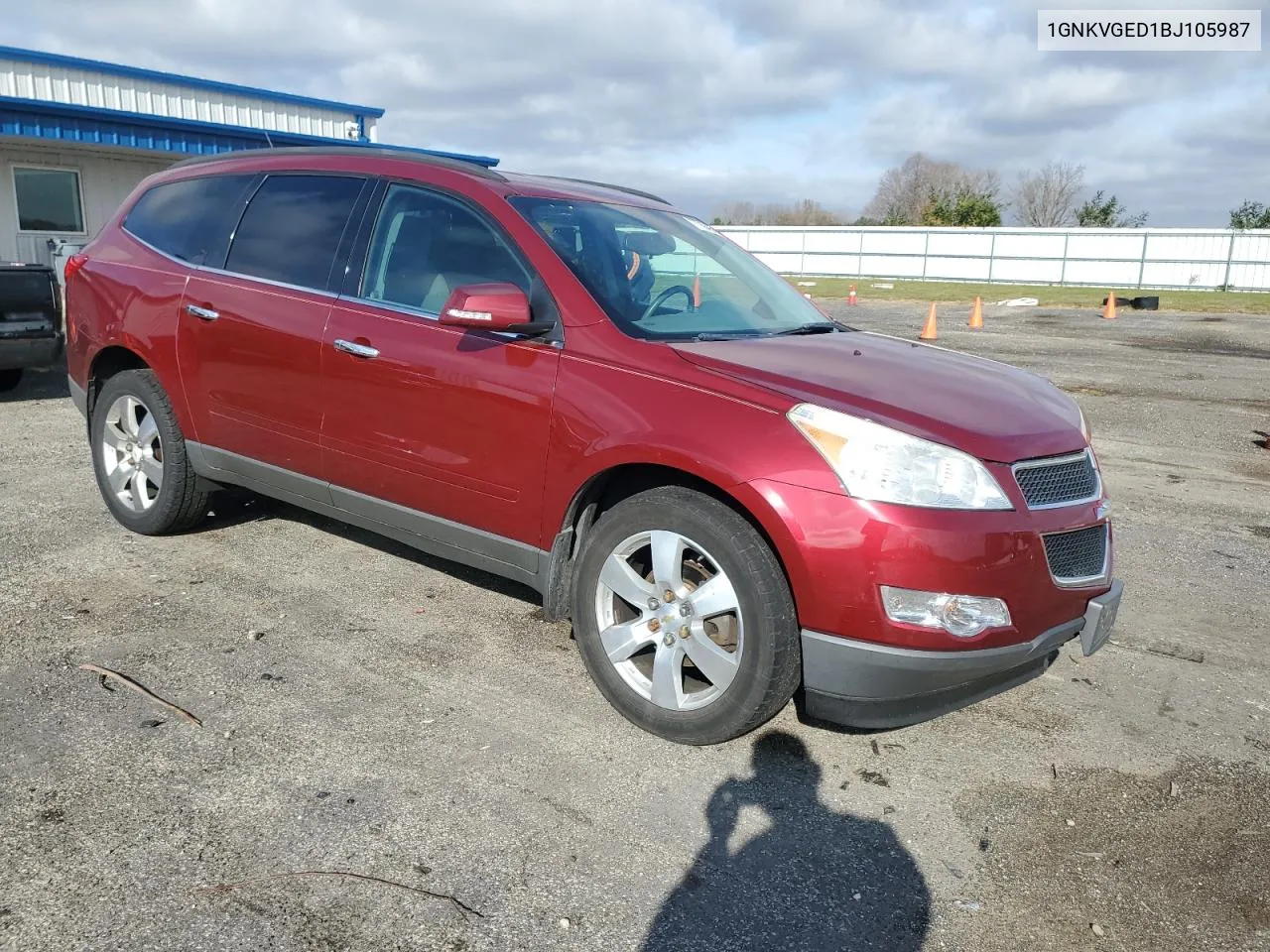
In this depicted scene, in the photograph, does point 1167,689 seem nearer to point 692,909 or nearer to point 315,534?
point 692,909

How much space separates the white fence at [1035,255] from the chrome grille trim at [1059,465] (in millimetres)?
33820

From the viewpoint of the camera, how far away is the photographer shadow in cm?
248

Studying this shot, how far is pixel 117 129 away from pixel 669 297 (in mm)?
15212

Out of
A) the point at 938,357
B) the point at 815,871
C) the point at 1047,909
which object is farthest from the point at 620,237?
the point at 1047,909

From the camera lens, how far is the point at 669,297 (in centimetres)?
401

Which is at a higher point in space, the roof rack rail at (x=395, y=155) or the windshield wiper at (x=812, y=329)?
the roof rack rail at (x=395, y=155)

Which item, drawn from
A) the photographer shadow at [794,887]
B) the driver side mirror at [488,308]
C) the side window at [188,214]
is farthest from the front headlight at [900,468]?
the side window at [188,214]

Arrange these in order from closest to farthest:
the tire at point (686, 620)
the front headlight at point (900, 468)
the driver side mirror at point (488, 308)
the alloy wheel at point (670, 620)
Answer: the front headlight at point (900, 468) → the tire at point (686, 620) → the alloy wheel at point (670, 620) → the driver side mirror at point (488, 308)

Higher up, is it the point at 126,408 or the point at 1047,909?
the point at 126,408

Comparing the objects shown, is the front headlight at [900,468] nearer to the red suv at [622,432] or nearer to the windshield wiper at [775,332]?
the red suv at [622,432]

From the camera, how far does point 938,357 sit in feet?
13.1

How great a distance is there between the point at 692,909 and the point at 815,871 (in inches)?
15.3

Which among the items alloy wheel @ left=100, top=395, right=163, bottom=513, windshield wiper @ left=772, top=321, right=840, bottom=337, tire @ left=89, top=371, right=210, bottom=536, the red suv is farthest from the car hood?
alloy wheel @ left=100, top=395, right=163, bottom=513

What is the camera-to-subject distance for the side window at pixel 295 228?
14.4 ft
